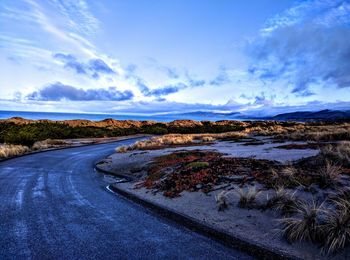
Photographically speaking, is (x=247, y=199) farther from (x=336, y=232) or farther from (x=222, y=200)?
(x=336, y=232)

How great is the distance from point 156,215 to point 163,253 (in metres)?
2.70

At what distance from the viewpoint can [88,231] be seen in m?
6.96

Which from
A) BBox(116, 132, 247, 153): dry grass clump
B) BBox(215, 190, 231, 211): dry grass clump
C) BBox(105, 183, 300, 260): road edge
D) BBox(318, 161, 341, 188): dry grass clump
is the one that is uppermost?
BBox(318, 161, 341, 188): dry grass clump

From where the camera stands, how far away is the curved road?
5809mm

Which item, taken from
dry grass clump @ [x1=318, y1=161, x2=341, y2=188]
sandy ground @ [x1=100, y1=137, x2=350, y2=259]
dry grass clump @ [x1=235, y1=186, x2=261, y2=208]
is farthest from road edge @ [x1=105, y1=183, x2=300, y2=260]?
dry grass clump @ [x1=318, y1=161, x2=341, y2=188]

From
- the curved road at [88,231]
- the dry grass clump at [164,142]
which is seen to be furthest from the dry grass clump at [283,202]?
the dry grass clump at [164,142]

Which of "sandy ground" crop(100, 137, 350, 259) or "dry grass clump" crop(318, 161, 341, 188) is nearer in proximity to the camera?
"sandy ground" crop(100, 137, 350, 259)

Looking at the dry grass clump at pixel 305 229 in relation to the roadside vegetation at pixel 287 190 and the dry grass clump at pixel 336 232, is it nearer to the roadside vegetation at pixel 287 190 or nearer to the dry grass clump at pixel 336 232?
the roadside vegetation at pixel 287 190

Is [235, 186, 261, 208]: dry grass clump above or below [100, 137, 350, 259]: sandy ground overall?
above

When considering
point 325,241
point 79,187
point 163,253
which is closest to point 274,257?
point 325,241

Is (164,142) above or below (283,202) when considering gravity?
below

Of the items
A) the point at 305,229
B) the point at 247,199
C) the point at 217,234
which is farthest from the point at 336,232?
the point at 247,199

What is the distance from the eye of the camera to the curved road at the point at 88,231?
19.1 ft

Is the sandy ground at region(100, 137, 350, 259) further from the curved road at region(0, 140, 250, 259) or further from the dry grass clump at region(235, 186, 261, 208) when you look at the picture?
the curved road at region(0, 140, 250, 259)
